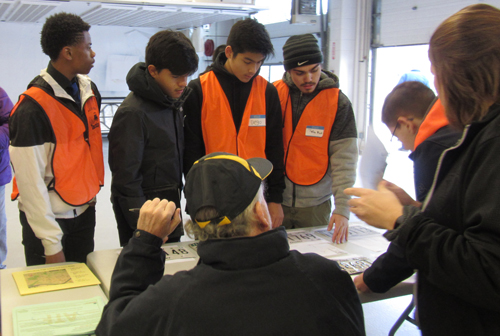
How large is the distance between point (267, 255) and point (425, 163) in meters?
0.49

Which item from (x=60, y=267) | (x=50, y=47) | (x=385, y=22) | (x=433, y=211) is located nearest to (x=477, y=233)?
(x=433, y=211)

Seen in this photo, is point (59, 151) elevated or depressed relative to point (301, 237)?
elevated

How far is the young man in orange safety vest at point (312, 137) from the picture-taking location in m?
2.20

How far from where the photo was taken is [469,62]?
34.1 inches

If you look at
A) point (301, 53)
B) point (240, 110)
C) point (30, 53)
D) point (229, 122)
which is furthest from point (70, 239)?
point (30, 53)

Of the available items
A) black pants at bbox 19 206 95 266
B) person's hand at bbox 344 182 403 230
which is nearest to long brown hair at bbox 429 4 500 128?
person's hand at bbox 344 182 403 230

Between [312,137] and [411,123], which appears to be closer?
[411,123]

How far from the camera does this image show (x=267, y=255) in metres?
0.91

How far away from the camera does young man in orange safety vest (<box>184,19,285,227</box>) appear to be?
2.13m

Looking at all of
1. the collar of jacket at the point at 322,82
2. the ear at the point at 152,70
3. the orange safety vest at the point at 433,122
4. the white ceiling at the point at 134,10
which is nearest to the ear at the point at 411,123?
the orange safety vest at the point at 433,122

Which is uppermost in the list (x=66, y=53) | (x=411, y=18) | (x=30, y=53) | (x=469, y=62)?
(x=411, y=18)

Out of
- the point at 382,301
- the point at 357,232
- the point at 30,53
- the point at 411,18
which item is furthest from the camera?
the point at 30,53

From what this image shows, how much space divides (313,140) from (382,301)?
53.3 inches

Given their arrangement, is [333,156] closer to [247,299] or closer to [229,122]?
[229,122]
